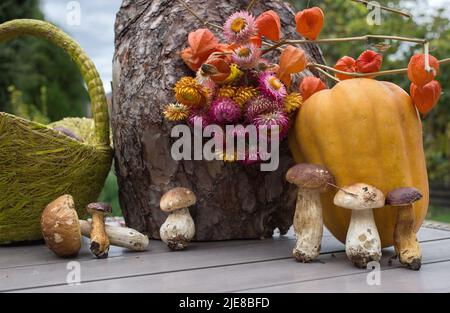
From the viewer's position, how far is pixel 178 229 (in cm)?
115

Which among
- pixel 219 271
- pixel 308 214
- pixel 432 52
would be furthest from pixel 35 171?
pixel 432 52

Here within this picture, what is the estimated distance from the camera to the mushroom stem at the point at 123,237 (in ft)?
3.80

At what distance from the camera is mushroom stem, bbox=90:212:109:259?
1.10 m

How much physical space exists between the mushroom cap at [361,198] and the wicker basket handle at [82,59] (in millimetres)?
629

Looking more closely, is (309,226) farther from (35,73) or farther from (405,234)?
(35,73)

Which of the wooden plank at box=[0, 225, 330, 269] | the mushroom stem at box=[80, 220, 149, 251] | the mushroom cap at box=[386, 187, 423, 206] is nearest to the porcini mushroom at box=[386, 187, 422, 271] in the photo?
the mushroom cap at box=[386, 187, 423, 206]

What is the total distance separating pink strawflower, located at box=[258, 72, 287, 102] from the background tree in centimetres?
281

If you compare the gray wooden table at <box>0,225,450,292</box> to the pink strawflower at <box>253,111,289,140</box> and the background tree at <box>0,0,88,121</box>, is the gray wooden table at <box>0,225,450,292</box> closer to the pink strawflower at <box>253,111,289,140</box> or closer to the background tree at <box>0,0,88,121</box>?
the pink strawflower at <box>253,111,289,140</box>

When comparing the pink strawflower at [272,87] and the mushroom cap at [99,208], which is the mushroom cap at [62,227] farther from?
the pink strawflower at [272,87]

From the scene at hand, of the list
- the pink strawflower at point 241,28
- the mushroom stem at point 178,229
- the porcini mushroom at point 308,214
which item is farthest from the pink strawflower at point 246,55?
the mushroom stem at point 178,229

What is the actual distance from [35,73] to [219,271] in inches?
162

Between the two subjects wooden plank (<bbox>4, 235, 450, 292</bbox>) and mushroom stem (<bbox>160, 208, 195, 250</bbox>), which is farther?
mushroom stem (<bbox>160, 208, 195, 250</bbox>)
